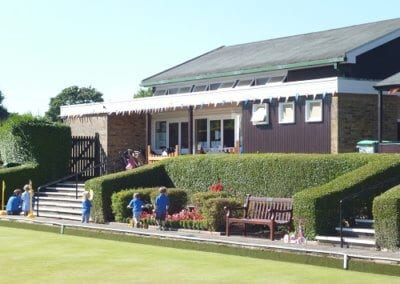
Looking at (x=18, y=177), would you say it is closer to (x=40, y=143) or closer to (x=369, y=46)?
(x=40, y=143)

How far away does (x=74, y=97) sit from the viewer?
9112cm

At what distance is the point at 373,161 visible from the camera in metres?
19.0

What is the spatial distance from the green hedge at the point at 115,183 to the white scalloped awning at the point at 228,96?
3.35 meters

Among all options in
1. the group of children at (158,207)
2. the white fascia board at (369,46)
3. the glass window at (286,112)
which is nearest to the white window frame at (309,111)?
the glass window at (286,112)

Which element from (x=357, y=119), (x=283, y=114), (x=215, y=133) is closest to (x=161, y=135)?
(x=215, y=133)

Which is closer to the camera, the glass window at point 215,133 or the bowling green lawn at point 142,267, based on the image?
the bowling green lawn at point 142,267

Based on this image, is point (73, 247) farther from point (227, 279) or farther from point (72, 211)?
point (72, 211)

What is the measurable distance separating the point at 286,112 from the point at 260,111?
Result: 3.68 ft

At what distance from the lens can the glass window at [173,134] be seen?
3253 centimetres

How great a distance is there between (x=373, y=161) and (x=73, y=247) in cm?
725

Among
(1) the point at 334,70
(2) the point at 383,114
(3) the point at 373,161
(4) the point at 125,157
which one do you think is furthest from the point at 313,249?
(4) the point at 125,157

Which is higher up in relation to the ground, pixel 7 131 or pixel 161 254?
pixel 7 131

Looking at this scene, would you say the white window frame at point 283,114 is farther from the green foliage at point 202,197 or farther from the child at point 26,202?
the child at point 26,202

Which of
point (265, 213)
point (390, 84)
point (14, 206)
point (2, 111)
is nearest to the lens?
point (265, 213)
